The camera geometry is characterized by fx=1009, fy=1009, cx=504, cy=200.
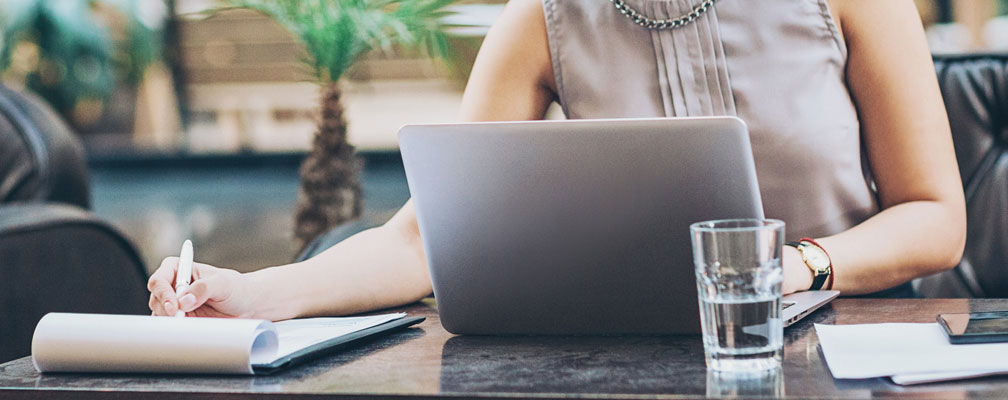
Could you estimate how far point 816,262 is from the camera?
1009 mm

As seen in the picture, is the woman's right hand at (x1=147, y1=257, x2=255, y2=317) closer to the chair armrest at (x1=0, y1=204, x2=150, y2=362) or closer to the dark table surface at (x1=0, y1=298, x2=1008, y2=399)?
the dark table surface at (x1=0, y1=298, x2=1008, y2=399)

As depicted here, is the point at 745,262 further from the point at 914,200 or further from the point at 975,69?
the point at 975,69

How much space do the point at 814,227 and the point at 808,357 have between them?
0.52 metres

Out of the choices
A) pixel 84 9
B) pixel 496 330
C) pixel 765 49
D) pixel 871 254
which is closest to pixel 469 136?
Result: pixel 496 330

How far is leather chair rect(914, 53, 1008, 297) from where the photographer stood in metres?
1.50

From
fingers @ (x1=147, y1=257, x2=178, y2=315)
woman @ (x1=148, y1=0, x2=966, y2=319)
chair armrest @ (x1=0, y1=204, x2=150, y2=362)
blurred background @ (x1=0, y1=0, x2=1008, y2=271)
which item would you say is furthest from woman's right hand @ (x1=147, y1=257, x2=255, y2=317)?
blurred background @ (x1=0, y1=0, x2=1008, y2=271)

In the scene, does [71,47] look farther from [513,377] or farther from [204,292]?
[513,377]

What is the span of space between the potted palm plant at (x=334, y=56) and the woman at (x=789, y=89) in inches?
39.7

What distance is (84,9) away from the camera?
6594mm

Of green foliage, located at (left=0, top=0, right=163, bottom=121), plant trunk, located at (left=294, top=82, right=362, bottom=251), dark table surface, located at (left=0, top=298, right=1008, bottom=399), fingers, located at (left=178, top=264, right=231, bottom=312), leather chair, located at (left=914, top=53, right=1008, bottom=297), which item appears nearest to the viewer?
dark table surface, located at (left=0, top=298, right=1008, bottom=399)

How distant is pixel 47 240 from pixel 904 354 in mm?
1451

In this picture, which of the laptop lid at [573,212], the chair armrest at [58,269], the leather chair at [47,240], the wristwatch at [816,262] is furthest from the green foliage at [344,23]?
the laptop lid at [573,212]

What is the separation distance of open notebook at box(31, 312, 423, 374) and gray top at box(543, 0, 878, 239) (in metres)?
0.63

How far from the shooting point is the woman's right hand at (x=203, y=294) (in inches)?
34.4
